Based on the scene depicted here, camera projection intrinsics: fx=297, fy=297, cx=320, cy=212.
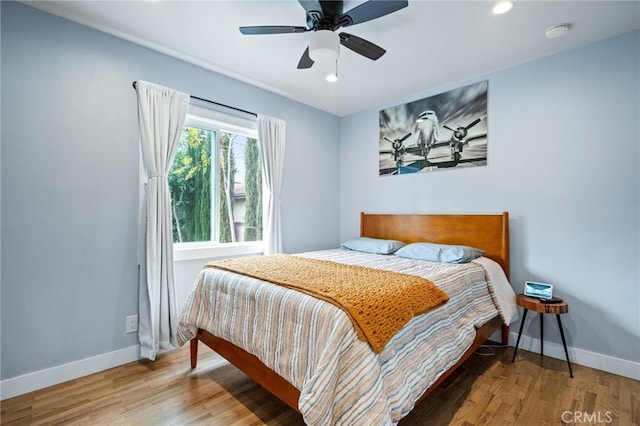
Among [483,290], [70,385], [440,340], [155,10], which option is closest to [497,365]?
[483,290]

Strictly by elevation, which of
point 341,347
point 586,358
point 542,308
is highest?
point 341,347

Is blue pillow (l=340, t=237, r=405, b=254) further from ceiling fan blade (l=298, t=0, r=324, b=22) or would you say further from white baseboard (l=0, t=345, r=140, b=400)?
white baseboard (l=0, t=345, r=140, b=400)

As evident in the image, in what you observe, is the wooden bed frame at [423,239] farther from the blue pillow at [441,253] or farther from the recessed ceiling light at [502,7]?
the recessed ceiling light at [502,7]

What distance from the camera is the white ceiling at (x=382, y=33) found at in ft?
6.71

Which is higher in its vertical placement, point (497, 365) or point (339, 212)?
point (339, 212)

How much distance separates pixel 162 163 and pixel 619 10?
3566mm

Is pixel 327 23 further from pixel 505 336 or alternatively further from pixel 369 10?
pixel 505 336

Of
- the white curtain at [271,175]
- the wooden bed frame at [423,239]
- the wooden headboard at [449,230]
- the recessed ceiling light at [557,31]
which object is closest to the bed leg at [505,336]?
the wooden bed frame at [423,239]

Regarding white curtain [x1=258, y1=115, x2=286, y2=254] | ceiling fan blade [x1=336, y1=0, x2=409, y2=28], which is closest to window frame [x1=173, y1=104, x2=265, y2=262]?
white curtain [x1=258, y1=115, x2=286, y2=254]

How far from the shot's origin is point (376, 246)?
3.20 m

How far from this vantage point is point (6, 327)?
1951 millimetres

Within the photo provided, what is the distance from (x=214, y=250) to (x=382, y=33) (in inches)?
97.1

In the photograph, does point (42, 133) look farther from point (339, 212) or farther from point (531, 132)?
point (531, 132)

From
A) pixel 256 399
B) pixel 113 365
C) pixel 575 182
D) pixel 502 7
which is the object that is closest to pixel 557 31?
pixel 502 7
